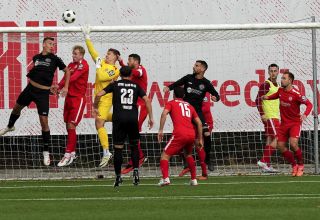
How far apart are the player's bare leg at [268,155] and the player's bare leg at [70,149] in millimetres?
3834

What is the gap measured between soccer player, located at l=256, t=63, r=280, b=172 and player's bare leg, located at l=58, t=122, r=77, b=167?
151 inches

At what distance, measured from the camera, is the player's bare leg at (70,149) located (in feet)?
66.0

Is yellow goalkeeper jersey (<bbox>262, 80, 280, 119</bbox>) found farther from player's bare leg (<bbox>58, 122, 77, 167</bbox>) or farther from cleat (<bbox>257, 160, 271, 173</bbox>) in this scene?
player's bare leg (<bbox>58, 122, 77, 167</bbox>)

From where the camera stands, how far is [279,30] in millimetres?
21562

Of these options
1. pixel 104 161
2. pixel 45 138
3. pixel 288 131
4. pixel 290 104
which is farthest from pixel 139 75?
pixel 288 131

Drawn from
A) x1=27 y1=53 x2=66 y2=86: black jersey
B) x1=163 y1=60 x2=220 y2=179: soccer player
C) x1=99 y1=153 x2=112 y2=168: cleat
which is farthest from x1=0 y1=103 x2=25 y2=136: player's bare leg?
x1=163 y1=60 x2=220 y2=179: soccer player

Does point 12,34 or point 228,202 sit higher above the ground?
point 12,34

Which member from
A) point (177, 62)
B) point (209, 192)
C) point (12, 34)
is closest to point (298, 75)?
point (177, 62)

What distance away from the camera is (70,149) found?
66.5 feet

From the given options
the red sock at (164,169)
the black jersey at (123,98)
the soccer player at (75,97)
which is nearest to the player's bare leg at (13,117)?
the soccer player at (75,97)

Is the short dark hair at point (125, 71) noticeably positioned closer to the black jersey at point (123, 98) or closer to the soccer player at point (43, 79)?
the black jersey at point (123, 98)

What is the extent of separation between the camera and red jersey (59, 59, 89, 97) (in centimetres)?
2053

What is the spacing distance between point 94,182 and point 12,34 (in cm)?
423

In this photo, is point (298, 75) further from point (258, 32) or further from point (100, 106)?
point (100, 106)
